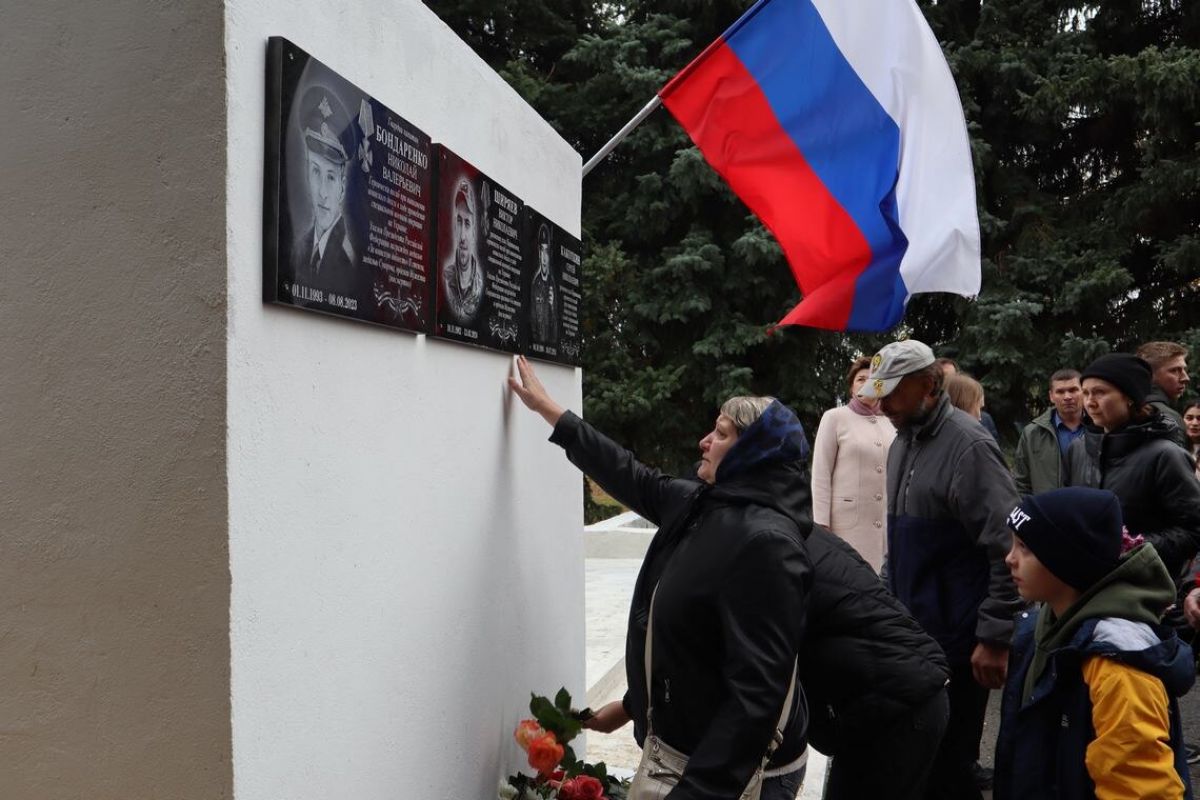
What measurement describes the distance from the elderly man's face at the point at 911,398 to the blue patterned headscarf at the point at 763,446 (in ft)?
4.00

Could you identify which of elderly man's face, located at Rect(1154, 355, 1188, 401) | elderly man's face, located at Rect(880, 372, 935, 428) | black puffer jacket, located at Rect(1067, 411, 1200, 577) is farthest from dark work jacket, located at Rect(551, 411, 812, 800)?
elderly man's face, located at Rect(1154, 355, 1188, 401)

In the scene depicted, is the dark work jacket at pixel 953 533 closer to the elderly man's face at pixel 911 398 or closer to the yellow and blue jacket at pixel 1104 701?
the elderly man's face at pixel 911 398

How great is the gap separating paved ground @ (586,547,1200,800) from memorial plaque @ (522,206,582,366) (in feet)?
6.36

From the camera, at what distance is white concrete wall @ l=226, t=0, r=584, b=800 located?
2.11 m

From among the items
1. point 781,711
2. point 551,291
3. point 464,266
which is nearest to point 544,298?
point 551,291

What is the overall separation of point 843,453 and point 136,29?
4.57 m

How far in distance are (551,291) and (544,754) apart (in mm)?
1653

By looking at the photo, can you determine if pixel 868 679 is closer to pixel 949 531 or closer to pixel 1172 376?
pixel 949 531

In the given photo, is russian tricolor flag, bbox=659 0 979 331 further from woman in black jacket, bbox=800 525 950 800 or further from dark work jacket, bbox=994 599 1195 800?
dark work jacket, bbox=994 599 1195 800

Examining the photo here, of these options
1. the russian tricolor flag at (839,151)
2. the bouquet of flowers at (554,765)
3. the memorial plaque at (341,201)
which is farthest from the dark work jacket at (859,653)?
the russian tricolor flag at (839,151)

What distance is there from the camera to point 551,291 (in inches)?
165

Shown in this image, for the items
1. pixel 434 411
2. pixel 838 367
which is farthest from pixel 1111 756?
pixel 838 367

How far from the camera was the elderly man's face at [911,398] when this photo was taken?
155 inches

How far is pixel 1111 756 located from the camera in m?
2.38
